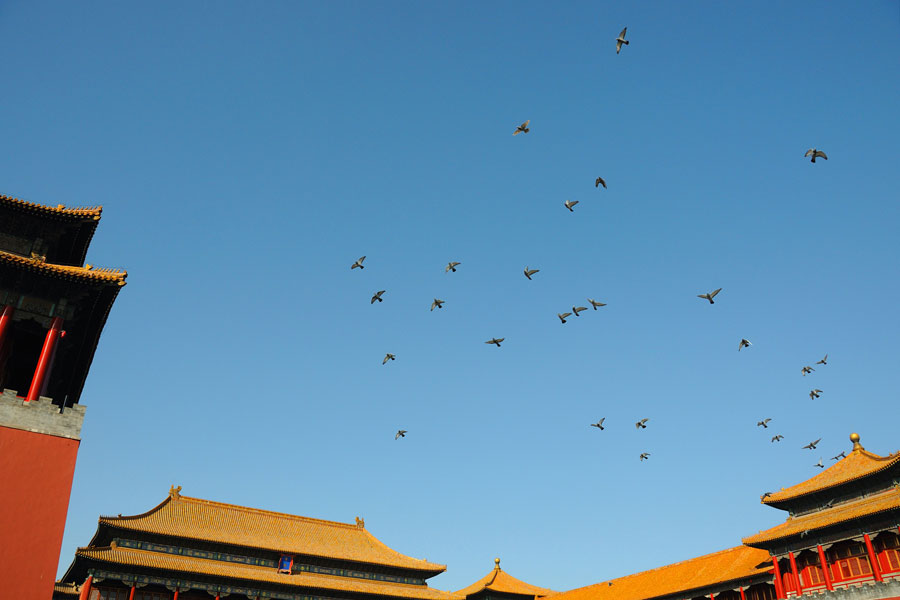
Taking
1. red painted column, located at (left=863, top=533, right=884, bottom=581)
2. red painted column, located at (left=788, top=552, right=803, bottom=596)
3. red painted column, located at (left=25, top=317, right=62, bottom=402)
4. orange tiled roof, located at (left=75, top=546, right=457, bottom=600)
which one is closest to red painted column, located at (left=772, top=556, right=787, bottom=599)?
red painted column, located at (left=788, top=552, right=803, bottom=596)

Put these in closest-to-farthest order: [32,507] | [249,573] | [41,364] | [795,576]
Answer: [32,507], [41,364], [795,576], [249,573]

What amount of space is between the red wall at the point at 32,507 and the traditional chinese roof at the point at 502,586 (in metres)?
36.5

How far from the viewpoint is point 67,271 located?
19.7m

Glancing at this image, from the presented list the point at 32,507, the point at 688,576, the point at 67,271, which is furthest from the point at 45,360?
the point at 688,576

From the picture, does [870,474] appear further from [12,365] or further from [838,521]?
[12,365]

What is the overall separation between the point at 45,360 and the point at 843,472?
3401 cm

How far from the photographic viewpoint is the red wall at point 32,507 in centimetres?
1598

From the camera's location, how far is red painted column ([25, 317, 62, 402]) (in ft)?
60.4

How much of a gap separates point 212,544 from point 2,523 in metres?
23.3

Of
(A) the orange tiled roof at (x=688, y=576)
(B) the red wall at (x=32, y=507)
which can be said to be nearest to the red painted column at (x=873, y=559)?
(A) the orange tiled roof at (x=688, y=576)

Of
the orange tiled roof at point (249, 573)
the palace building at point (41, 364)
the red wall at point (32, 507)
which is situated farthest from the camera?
the orange tiled roof at point (249, 573)

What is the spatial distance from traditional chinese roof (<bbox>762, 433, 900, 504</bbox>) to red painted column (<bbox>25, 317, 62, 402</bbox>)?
3248 cm

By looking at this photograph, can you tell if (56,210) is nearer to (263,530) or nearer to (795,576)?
(263,530)

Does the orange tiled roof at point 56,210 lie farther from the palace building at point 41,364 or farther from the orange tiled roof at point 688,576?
the orange tiled roof at point 688,576
